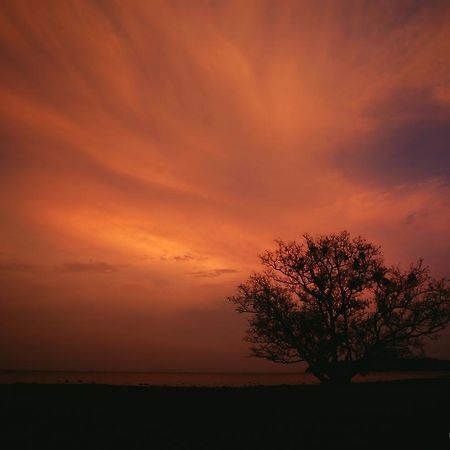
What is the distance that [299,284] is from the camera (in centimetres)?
2794

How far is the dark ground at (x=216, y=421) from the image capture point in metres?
9.02

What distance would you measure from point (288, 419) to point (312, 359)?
16.1 meters

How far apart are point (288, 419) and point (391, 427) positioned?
2949 mm

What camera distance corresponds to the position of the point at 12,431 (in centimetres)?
963

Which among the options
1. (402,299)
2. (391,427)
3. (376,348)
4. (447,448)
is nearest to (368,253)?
(402,299)

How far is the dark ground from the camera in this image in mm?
9016

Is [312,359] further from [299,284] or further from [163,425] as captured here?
[163,425]

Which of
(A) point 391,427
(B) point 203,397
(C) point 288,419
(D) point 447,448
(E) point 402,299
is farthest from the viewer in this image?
(E) point 402,299

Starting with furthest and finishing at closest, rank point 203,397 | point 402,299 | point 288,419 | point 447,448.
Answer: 1. point 402,299
2. point 203,397
3. point 288,419
4. point 447,448

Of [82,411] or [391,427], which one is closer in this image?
[391,427]

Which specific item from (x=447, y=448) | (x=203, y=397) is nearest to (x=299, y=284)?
(x=203, y=397)

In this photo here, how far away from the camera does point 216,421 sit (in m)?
11.6

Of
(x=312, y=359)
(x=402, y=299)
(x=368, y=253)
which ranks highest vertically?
(x=368, y=253)

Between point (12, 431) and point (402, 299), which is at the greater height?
point (402, 299)
